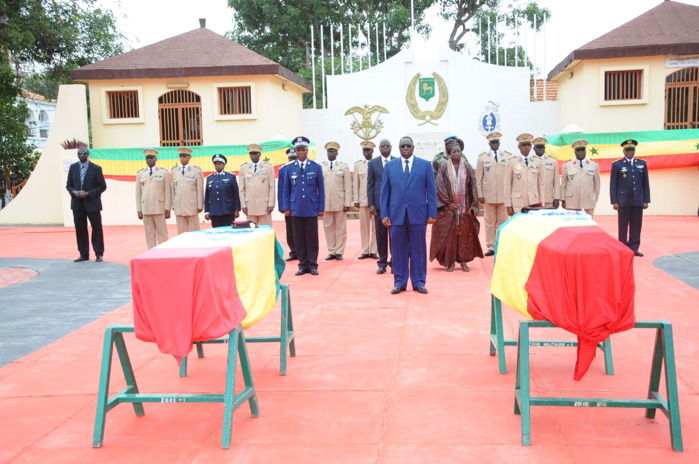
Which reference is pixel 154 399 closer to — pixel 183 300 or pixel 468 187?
pixel 183 300

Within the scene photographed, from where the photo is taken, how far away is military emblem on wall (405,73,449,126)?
18844 mm

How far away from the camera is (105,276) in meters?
10.2

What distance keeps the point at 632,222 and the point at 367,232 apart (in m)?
4.26

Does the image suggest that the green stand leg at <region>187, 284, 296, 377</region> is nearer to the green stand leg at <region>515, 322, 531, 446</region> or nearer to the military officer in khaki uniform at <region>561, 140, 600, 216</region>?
the green stand leg at <region>515, 322, 531, 446</region>

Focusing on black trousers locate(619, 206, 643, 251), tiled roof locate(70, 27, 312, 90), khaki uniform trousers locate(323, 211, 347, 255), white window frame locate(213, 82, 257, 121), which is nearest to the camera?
black trousers locate(619, 206, 643, 251)

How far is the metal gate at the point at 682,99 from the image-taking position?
1784cm

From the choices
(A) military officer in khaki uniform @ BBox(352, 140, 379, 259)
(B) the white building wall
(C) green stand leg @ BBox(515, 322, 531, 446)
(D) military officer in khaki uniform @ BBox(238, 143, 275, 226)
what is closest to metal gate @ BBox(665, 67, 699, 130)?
(B) the white building wall

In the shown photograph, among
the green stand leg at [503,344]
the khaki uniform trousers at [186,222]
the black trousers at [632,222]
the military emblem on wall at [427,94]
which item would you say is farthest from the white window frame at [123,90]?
the green stand leg at [503,344]

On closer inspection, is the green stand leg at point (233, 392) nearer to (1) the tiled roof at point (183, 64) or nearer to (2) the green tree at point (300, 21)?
(1) the tiled roof at point (183, 64)

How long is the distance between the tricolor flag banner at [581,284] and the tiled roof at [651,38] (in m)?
15.1

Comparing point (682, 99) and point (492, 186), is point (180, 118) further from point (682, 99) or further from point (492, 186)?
point (682, 99)

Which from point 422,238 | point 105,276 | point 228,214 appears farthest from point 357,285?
point 105,276

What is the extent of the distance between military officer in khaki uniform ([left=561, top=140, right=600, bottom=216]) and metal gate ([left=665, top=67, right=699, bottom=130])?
8322 mm

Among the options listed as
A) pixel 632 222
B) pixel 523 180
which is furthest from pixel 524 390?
pixel 632 222
